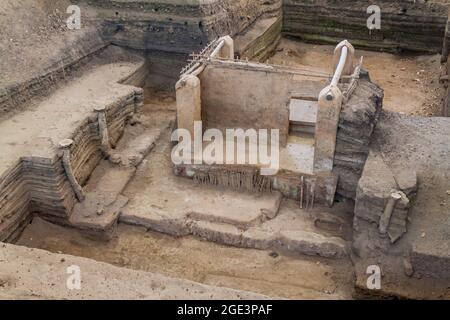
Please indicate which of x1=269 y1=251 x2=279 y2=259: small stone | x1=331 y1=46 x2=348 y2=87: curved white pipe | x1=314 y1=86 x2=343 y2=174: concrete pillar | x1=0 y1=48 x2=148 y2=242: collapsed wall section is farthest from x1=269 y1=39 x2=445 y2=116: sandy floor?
x1=0 y1=48 x2=148 y2=242: collapsed wall section

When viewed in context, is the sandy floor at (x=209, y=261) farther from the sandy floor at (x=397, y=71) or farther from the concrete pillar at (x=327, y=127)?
the sandy floor at (x=397, y=71)

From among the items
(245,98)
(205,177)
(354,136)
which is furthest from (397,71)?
(205,177)

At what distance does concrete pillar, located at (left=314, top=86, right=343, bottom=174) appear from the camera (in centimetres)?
739

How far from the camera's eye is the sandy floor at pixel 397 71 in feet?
38.5

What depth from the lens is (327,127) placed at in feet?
24.9

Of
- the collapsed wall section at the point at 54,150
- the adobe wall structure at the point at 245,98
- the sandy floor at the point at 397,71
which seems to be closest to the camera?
the collapsed wall section at the point at 54,150

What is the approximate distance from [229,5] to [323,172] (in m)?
5.69

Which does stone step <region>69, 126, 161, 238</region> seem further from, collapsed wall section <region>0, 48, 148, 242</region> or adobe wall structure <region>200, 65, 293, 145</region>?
adobe wall structure <region>200, 65, 293, 145</region>

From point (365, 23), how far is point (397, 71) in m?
2.11

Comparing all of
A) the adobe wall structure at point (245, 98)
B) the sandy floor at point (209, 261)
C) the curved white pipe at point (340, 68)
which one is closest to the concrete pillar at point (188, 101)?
the adobe wall structure at point (245, 98)

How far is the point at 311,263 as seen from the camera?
23.5ft

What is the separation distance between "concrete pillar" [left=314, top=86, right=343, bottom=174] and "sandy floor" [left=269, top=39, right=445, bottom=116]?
437 centimetres

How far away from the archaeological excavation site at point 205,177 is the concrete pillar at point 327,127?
22mm

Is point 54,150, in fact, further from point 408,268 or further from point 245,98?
point 408,268
